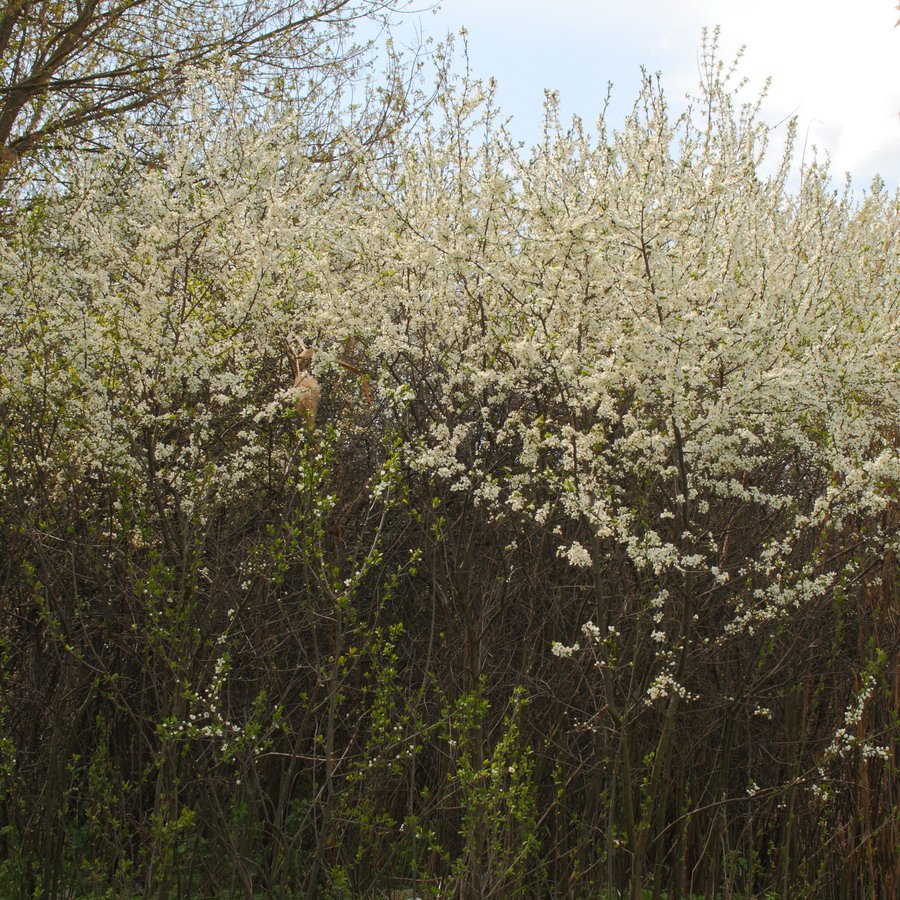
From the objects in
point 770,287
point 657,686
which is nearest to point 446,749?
point 657,686

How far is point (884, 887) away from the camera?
4.73m

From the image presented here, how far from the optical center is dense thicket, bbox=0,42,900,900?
438 cm

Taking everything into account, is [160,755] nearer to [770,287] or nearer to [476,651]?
[476,651]

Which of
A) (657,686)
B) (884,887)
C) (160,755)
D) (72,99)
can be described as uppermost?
(72,99)

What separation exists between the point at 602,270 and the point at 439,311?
3.17 ft

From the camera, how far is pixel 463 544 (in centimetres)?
520

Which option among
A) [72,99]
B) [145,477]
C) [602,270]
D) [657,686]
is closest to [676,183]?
[602,270]

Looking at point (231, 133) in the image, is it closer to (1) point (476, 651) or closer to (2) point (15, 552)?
(2) point (15, 552)

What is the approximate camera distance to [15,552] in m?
4.96

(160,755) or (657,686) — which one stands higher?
(657,686)

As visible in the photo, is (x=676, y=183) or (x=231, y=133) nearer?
(x=676, y=183)

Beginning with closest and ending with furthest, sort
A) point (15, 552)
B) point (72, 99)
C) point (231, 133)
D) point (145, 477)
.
Answer: 1. point (145, 477)
2. point (15, 552)
3. point (231, 133)
4. point (72, 99)

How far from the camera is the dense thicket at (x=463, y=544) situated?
438cm

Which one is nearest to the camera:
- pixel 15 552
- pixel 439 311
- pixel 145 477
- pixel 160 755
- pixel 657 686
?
pixel 160 755
